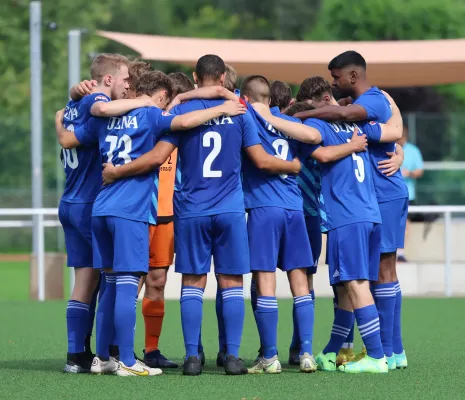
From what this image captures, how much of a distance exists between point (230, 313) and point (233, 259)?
36 centimetres

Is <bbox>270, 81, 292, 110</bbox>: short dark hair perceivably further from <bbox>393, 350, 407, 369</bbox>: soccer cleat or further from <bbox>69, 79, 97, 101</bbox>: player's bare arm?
<bbox>393, 350, 407, 369</bbox>: soccer cleat

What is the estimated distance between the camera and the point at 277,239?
8484mm

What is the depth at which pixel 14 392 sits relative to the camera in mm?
7559

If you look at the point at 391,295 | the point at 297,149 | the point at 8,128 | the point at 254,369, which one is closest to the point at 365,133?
the point at 297,149

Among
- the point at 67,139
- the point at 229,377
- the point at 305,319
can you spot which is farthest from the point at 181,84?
the point at 229,377

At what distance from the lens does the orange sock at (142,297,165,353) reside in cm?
909

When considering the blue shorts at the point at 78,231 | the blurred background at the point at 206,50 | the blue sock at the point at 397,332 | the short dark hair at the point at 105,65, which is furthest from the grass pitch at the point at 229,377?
the blurred background at the point at 206,50

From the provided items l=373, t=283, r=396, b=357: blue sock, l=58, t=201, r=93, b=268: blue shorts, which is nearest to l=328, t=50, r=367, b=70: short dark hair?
l=373, t=283, r=396, b=357: blue sock

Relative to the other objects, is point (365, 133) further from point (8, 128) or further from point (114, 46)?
point (114, 46)

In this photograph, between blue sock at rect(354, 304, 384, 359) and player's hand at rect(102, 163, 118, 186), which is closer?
player's hand at rect(102, 163, 118, 186)

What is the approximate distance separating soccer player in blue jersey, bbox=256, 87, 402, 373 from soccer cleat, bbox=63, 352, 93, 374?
A: 1769 mm

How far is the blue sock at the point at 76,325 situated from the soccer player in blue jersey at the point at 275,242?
120 cm

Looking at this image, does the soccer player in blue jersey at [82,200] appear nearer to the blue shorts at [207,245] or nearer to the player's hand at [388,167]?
the blue shorts at [207,245]

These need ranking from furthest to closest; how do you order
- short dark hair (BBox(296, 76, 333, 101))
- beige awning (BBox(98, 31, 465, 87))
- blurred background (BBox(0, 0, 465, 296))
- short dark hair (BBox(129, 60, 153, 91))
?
blurred background (BBox(0, 0, 465, 296)) → beige awning (BBox(98, 31, 465, 87)) → short dark hair (BBox(296, 76, 333, 101)) → short dark hair (BBox(129, 60, 153, 91))
